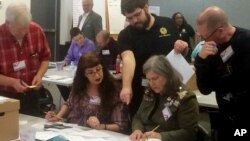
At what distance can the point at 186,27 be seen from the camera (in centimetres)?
807

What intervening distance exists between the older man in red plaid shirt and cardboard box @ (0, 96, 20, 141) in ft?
3.75

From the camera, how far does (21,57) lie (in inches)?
124

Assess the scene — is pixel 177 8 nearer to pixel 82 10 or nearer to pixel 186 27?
pixel 186 27

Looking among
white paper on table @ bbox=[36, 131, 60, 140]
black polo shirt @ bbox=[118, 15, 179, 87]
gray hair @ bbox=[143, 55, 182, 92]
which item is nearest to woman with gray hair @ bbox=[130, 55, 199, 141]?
gray hair @ bbox=[143, 55, 182, 92]

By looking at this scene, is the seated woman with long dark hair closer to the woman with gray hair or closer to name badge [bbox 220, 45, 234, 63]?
the woman with gray hair

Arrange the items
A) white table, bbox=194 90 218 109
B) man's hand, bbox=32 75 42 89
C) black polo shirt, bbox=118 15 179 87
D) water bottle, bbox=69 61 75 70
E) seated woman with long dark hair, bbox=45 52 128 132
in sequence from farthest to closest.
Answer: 1. water bottle, bbox=69 61 75 70
2. white table, bbox=194 90 218 109
3. man's hand, bbox=32 75 42 89
4. black polo shirt, bbox=118 15 179 87
5. seated woman with long dark hair, bbox=45 52 128 132

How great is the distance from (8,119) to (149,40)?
1.39 meters

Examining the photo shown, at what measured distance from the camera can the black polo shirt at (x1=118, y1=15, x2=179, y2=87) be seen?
2.93 m

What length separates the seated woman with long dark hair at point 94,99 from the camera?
9.27ft

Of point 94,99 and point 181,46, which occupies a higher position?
point 181,46

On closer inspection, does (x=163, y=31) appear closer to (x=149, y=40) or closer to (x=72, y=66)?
(x=149, y=40)

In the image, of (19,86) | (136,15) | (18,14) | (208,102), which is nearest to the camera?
(136,15)

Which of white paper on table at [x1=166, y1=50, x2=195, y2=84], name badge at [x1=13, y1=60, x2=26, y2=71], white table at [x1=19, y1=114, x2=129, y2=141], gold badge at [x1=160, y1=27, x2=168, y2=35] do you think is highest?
gold badge at [x1=160, y1=27, x2=168, y2=35]

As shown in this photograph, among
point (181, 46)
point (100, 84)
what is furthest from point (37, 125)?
point (181, 46)
